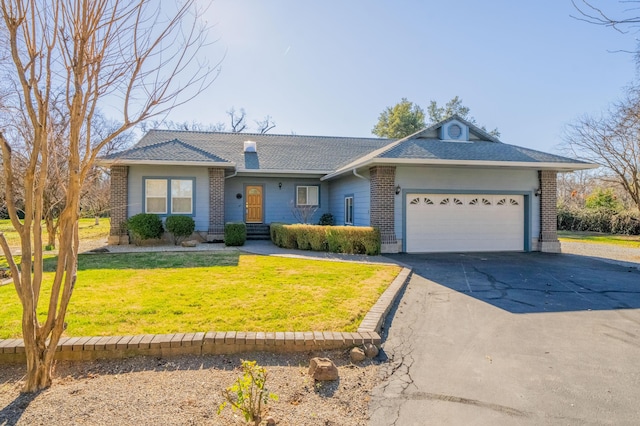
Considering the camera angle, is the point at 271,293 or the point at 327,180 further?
the point at 327,180

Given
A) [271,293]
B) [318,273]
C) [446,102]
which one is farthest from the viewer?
[446,102]

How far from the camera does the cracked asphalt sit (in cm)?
274

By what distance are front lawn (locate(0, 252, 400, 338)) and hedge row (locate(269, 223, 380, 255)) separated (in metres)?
2.01

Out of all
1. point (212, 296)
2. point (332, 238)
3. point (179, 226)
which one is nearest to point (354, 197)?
point (332, 238)

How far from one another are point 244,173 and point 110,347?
1233 cm

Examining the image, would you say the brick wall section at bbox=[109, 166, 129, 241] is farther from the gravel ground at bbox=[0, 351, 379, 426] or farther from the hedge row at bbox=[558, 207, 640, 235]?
the hedge row at bbox=[558, 207, 640, 235]

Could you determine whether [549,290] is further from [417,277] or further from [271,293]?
[271,293]

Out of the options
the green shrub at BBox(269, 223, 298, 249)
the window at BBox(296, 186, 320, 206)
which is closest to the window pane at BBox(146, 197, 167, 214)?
the green shrub at BBox(269, 223, 298, 249)

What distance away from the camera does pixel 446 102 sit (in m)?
39.3

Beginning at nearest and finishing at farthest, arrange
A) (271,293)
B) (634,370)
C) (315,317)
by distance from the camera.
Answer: (634,370) < (315,317) < (271,293)

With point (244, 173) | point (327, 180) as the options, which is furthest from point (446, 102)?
point (244, 173)

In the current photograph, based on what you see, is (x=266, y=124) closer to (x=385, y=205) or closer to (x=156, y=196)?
(x=156, y=196)

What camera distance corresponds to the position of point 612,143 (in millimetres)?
19781

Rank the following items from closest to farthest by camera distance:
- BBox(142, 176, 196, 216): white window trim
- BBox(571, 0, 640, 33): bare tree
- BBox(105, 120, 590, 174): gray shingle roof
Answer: BBox(571, 0, 640, 33): bare tree
BBox(105, 120, 590, 174): gray shingle roof
BBox(142, 176, 196, 216): white window trim
